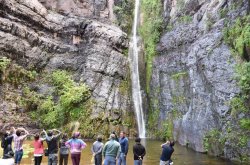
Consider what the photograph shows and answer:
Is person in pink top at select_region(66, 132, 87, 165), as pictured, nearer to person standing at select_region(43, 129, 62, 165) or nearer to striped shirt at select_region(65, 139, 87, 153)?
striped shirt at select_region(65, 139, 87, 153)

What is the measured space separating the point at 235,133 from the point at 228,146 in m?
0.89

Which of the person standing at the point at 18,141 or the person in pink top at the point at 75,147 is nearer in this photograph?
the person in pink top at the point at 75,147

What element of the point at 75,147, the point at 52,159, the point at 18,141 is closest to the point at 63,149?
the point at 52,159

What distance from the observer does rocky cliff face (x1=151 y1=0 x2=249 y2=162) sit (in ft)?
57.9

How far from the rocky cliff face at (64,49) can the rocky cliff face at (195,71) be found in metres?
4.18

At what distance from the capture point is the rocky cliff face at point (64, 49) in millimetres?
26375

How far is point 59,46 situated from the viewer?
2961 cm

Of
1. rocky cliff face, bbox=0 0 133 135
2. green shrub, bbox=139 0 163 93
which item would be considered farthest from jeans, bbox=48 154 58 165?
green shrub, bbox=139 0 163 93

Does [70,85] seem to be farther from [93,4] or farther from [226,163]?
[226,163]

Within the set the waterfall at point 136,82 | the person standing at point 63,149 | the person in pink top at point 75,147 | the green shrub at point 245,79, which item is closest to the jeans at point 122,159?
the person in pink top at point 75,147

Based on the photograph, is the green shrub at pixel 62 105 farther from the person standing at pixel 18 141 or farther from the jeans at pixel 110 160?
the jeans at pixel 110 160

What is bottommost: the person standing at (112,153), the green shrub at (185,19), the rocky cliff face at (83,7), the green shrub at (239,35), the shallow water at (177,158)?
the shallow water at (177,158)

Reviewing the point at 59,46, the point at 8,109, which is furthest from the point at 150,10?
the point at 8,109

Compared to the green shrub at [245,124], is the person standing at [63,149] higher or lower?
lower
